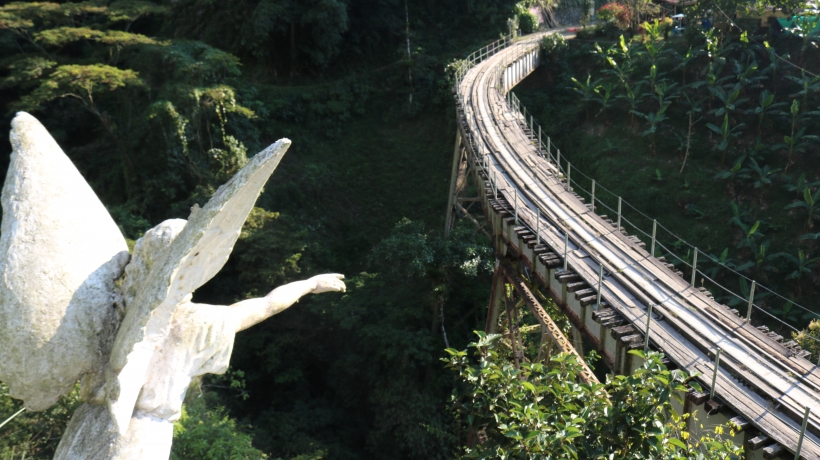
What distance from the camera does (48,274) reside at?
3.95 metres

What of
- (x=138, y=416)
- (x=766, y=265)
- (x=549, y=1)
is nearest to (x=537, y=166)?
(x=766, y=265)

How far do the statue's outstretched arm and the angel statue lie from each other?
325 mm

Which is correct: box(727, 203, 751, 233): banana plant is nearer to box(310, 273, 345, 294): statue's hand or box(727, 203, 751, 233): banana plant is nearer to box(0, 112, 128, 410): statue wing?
box(310, 273, 345, 294): statue's hand

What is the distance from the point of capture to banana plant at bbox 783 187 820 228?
75.4 feet

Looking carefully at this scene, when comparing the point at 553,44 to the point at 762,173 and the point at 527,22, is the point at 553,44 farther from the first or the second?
the point at 762,173

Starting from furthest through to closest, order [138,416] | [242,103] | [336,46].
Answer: [336,46]
[242,103]
[138,416]

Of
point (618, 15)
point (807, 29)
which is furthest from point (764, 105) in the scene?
point (618, 15)

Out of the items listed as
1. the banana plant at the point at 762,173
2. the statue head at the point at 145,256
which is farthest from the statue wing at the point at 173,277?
the banana plant at the point at 762,173

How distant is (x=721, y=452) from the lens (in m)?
5.87

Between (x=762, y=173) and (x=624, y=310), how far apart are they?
59.9ft

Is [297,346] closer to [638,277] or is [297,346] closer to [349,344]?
[349,344]

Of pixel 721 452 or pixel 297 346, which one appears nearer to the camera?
pixel 721 452

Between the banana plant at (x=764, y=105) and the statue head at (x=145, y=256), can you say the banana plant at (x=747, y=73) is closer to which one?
the banana plant at (x=764, y=105)

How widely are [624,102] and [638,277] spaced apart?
21616 millimetres
